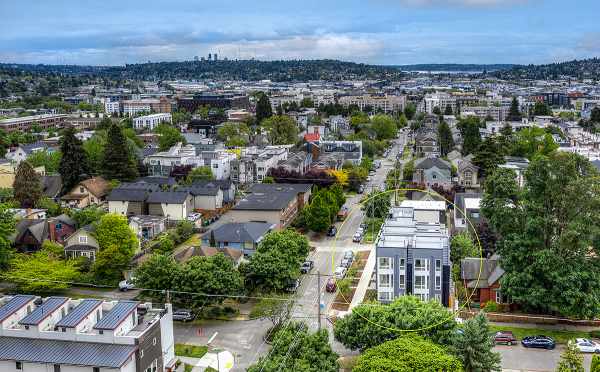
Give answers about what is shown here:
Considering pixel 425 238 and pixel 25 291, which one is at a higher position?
pixel 425 238

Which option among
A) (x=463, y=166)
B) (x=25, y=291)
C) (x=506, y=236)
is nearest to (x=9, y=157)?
(x=25, y=291)

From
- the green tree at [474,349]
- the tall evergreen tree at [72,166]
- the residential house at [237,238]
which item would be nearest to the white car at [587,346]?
the green tree at [474,349]

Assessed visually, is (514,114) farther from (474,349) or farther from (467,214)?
(474,349)

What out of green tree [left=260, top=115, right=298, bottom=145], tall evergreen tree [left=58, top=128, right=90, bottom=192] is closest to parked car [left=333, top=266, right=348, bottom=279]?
tall evergreen tree [left=58, top=128, right=90, bottom=192]

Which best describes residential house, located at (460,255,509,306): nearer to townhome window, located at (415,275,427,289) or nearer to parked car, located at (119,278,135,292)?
townhome window, located at (415,275,427,289)

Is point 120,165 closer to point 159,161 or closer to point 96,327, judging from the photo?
point 159,161

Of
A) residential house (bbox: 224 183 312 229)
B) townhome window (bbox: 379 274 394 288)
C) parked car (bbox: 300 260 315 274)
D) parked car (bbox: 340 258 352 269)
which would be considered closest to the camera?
townhome window (bbox: 379 274 394 288)
